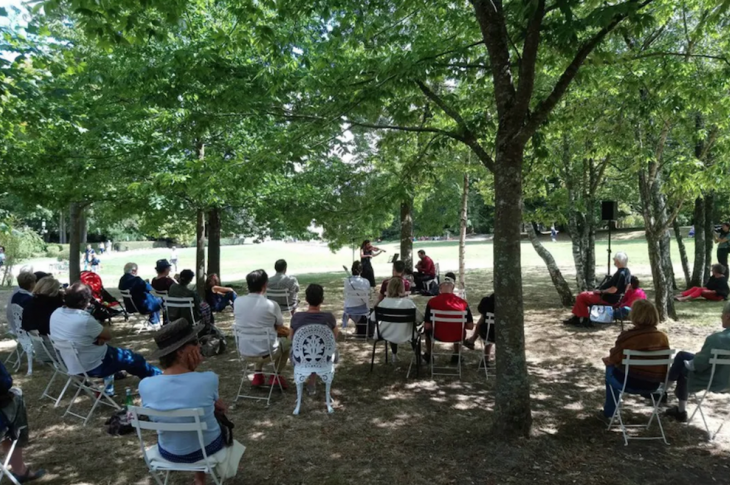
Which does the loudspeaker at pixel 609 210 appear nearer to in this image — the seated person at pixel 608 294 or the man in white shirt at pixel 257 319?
the seated person at pixel 608 294

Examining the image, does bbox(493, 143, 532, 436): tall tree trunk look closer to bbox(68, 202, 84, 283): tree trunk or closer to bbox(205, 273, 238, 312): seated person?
bbox(205, 273, 238, 312): seated person

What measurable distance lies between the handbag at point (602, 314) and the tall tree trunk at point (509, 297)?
5.46 meters

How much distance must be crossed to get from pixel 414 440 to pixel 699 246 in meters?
13.6

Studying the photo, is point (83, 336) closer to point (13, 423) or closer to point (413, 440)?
point (13, 423)

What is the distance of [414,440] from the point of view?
4.46m

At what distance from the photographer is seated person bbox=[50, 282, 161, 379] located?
4.84m

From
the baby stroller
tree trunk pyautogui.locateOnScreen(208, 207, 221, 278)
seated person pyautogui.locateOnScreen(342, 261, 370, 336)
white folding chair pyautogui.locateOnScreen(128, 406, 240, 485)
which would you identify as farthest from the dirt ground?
tree trunk pyautogui.locateOnScreen(208, 207, 221, 278)

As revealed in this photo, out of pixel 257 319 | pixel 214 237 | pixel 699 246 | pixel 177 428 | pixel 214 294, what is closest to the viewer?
pixel 177 428

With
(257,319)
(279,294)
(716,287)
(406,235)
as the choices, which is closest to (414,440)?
(257,319)

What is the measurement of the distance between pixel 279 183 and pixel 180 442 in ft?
29.6

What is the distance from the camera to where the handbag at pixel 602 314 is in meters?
8.98

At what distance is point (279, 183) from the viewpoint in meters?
11.6

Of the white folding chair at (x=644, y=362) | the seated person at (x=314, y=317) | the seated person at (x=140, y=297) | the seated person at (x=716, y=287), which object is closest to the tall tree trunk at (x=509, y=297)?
the white folding chair at (x=644, y=362)

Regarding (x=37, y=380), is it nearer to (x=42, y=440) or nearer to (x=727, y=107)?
(x=42, y=440)
